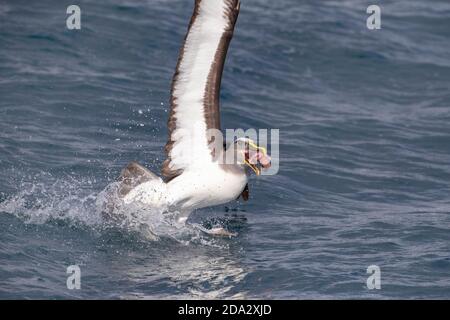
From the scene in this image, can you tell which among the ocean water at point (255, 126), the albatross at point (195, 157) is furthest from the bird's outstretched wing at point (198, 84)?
the ocean water at point (255, 126)

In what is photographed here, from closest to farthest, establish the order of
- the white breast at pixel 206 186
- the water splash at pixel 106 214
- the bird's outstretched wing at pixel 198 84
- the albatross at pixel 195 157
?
1. the bird's outstretched wing at pixel 198 84
2. the albatross at pixel 195 157
3. the white breast at pixel 206 186
4. the water splash at pixel 106 214

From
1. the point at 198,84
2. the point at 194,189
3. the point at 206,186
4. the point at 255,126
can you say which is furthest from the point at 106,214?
the point at 255,126

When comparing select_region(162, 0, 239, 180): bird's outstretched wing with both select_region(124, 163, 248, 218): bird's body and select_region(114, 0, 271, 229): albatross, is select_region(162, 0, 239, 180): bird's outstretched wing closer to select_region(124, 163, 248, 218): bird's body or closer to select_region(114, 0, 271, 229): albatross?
select_region(114, 0, 271, 229): albatross

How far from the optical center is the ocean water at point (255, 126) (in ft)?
37.2

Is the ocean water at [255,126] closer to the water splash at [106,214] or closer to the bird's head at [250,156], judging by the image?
the water splash at [106,214]

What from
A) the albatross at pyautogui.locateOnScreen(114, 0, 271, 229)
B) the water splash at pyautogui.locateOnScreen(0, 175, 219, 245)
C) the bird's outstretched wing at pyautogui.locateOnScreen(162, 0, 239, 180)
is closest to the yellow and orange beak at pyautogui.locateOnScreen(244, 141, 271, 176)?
Answer: the albatross at pyautogui.locateOnScreen(114, 0, 271, 229)

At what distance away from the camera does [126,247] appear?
471 inches

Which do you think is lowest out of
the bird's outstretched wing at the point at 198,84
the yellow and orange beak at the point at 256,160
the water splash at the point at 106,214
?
the water splash at the point at 106,214

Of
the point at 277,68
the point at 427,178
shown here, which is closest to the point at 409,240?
the point at 427,178

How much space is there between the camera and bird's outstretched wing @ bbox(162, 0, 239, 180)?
1124 centimetres
